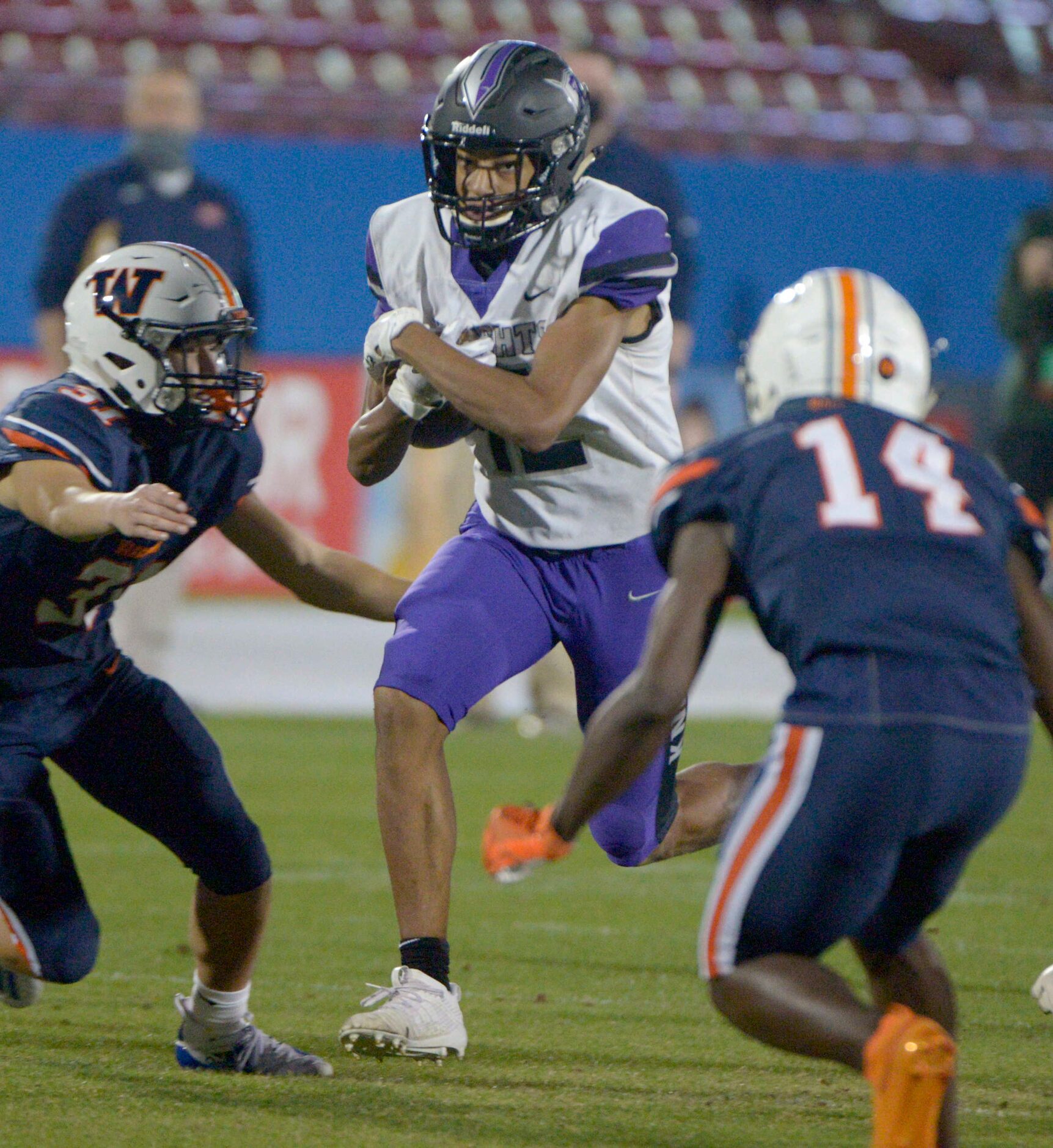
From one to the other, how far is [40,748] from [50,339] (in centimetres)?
379

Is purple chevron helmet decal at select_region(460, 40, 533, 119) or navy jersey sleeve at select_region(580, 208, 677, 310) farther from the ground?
purple chevron helmet decal at select_region(460, 40, 533, 119)

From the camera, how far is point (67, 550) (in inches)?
113

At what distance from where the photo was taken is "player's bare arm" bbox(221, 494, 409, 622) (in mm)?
3182

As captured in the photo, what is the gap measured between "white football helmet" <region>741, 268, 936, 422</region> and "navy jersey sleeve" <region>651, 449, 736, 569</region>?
20 centimetres

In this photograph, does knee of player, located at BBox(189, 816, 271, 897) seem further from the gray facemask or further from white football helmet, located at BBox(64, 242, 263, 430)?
the gray facemask

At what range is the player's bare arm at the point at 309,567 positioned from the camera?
10.4ft

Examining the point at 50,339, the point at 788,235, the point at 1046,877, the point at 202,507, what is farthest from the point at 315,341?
the point at 202,507

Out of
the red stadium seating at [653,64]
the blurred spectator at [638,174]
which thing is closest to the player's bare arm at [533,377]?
the blurred spectator at [638,174]

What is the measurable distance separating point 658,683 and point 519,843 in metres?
0.27

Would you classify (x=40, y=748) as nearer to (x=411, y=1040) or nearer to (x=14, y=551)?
(x=14, y=551)

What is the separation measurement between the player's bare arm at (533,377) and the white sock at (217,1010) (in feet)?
3.28

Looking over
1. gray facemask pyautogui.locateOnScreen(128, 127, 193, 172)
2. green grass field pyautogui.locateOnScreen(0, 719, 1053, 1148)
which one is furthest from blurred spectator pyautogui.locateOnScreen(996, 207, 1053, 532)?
gray facemask pyautogui.locateOnScreen(128, 127, 193, 172)

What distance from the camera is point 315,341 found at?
39.9 ft

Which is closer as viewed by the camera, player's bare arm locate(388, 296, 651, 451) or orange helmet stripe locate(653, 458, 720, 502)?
orange helmet stripe locate(653, 458, 720, 502)
